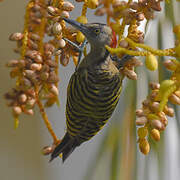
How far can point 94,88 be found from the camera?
0.58 metres

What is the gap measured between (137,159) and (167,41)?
184mm

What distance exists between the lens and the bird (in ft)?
1.89

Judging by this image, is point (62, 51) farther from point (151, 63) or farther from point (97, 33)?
point (151, 63)

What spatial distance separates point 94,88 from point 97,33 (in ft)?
0.27

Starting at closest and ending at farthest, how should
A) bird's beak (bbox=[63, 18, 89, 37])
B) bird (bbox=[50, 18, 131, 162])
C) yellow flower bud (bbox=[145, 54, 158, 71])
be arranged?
yellow flower bud (bbox=[145, 54, 158, 71]) → bird's beak (bbox=[63, 18, 89, 37]) → bird (bbox=[50, 18, 131, 162])

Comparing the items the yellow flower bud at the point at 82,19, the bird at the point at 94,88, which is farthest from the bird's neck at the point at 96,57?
the yellow flower bud at the point at 82,19

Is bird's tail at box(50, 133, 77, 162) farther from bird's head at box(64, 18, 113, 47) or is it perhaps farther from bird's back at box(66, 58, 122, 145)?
bird's head at box(64, 18, 113, 47)

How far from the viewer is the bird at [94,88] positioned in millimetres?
577

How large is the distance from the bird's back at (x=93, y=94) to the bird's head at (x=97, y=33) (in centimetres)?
4

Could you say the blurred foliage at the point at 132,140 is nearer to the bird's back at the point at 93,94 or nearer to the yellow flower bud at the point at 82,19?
the bird's back at the point at 93,94

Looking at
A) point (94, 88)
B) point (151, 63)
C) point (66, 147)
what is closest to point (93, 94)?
point (94, 88)

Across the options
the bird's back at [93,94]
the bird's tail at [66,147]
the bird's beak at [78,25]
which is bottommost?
the bird's tail at [66,147]

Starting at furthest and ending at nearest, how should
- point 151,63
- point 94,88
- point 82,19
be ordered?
point 94,88 → point 82,19 → point 151,63

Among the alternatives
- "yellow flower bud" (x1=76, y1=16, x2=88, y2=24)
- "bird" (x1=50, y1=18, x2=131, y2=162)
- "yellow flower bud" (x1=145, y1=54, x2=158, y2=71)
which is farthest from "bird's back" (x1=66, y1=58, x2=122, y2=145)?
"yellow flower bud" (x1=145, y1=54, x2=158, y2=71)
